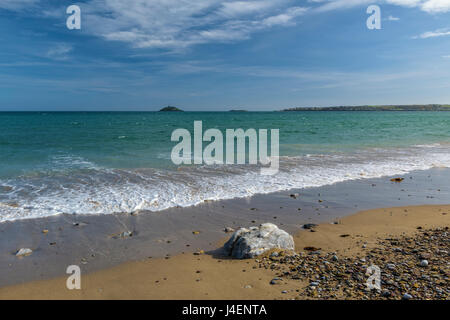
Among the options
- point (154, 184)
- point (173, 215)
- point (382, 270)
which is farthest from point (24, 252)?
point (382, 270)

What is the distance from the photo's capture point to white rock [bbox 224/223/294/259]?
596cm

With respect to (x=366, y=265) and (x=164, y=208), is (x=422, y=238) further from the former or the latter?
(x=164, y=208)

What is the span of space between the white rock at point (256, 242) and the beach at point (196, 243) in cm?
22

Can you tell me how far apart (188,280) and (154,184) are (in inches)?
276

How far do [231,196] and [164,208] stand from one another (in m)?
2.52

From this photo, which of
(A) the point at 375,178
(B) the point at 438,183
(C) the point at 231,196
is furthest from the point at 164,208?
(B) the point at 438,183

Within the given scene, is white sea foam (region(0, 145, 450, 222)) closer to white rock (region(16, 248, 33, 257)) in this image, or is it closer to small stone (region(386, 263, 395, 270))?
white rock (region(16, 248, 33, 257))

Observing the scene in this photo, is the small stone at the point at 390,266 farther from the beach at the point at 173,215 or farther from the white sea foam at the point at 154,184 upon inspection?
the white sea foam at the point at 154,184

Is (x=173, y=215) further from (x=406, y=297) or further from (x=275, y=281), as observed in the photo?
(x=406, y=297)

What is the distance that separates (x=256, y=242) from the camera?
6.06 meters

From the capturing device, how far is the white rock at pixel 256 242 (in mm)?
5961

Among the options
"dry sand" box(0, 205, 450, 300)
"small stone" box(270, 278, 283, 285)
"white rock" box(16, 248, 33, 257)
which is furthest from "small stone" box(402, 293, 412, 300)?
"white rock" box(16, 248, 33, 257)

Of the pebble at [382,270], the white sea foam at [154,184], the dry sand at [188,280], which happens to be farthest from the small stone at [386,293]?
the white sea foam at [154,184]
